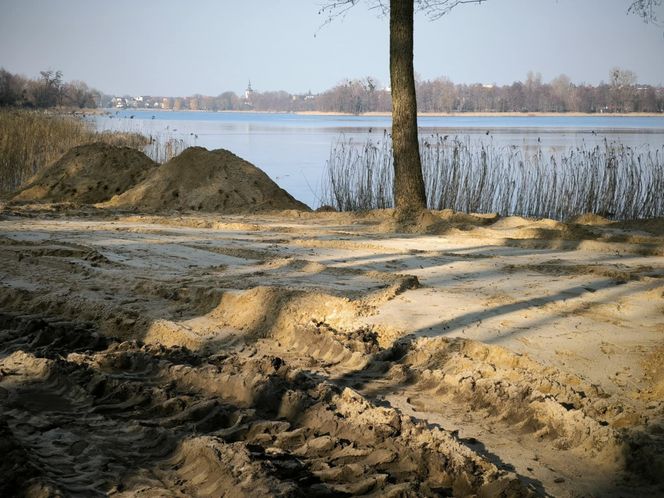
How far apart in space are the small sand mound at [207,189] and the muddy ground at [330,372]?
4628 millimetres

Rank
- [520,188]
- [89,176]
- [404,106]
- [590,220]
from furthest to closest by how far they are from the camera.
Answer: [89,176]
[520,188]
[404,106]
[590,220]

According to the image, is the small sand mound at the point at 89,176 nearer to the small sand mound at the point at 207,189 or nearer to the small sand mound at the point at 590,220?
the small sand mound at the point at 207,189

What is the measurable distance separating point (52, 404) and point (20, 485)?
1058mm

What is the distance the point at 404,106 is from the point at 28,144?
9399mm

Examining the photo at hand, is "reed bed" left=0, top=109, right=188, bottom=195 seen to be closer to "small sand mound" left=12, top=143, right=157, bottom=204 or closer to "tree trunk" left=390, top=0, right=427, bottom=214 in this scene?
"small sand mound" left=12, top=143, right=157, bottom=204

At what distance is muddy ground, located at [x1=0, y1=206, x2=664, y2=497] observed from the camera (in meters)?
3.06

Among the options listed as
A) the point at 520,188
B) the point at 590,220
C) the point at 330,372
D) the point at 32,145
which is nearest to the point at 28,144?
the point at 32,145

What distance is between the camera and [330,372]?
442 centimetres

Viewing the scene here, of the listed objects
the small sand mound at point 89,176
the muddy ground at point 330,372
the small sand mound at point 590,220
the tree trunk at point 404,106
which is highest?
the tree trunk at point 404,106

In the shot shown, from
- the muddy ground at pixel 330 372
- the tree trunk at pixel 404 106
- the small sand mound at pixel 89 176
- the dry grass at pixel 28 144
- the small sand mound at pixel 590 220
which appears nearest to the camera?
the muddy ground at pixel 330 372

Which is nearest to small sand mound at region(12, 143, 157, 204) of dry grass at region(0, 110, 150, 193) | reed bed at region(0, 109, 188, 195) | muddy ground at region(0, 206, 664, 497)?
reed bed at region(0, 109, 188, 195)

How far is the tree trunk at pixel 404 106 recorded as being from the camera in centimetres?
1102

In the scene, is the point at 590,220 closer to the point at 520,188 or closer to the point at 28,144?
the point at 520,188

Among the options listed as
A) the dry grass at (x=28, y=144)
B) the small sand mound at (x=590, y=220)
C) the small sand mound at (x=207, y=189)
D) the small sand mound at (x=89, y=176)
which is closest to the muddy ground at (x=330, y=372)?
the small sand mound at (x=590, y=220)
